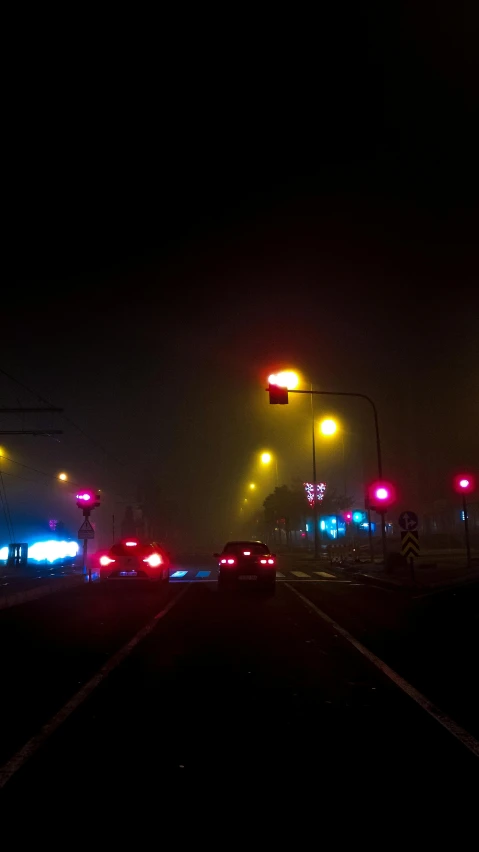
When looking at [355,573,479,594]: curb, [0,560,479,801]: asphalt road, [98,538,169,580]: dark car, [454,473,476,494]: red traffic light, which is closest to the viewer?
[0,560,479,801]: asphalt road

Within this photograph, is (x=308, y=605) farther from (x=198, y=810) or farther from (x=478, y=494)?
(x=478, y=494)

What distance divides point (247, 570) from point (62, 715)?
1417cm

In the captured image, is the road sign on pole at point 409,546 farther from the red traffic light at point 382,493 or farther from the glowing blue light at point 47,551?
the glowing blue light at point 47,551

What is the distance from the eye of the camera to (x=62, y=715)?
6.26 m

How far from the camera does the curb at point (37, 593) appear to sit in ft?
57.9

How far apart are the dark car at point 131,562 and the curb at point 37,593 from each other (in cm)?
185

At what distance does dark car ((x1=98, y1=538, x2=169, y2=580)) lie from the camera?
2116 centimetres

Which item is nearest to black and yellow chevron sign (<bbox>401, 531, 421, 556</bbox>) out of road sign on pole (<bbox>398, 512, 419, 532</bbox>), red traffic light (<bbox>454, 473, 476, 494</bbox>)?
road sign on pole (<bbox>398, 512, 419, 532</bbox>)

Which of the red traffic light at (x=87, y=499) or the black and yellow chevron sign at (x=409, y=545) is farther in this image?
the red traffic light at (x=87, y=499)

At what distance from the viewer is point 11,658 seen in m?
9.37

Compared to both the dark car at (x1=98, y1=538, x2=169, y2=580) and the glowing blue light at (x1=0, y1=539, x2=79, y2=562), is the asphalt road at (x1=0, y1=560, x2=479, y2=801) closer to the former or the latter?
the dark car at (x1=98, y1=538, x2=169, y2=580)

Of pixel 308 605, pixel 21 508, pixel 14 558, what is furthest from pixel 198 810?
pixel 21 508

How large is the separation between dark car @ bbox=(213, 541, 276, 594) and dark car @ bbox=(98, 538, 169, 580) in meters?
2.46

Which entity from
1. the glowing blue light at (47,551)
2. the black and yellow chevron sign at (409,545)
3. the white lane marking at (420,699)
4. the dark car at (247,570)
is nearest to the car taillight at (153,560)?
the dark car at (247,570)
